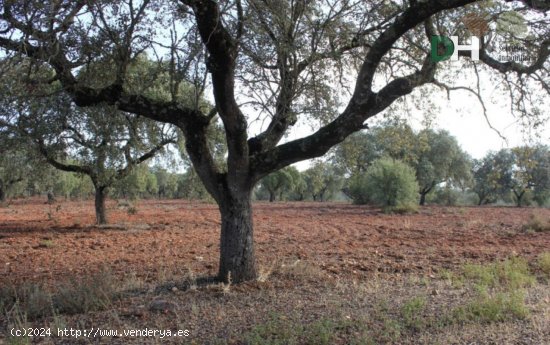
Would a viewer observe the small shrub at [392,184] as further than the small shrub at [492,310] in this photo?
Yes

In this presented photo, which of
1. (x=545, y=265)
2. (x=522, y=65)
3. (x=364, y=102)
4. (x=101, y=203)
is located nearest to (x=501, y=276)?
(x=545, y=265)

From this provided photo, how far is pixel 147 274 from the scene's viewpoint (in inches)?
311

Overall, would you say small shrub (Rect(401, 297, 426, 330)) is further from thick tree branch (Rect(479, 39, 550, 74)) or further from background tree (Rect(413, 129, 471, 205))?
background tree (Rect(413, 129, 471, 205))

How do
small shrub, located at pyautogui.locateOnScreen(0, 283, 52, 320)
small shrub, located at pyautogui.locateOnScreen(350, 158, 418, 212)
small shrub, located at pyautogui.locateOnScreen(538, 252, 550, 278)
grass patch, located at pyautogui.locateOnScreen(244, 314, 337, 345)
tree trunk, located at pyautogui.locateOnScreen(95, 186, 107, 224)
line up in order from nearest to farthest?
1. grass patch, located at pyautogui.locateOnScreen(244, 314, 337, 345)
2. small shrub, located at pyautogui.locateOnScreen(0, 283, 52, 320)
3. small shrub, located at pyautogui.locateOnScreen(538, 252, 550, 278)
4. tree trunk, located at pyautogui.locateOnScreen(95, 186, 107, 224)
5. small shrub, located at pyautogui.locateOnScreen(350, 158, 418, 212)

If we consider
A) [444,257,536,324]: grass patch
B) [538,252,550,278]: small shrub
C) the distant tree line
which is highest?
the distant tree line

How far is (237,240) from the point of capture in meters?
6.79

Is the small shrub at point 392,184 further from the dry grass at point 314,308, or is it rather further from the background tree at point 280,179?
the dry grass at point 314,308

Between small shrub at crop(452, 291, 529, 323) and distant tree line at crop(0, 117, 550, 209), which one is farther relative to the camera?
distant tree line at crop(0, 117, 550, 209)

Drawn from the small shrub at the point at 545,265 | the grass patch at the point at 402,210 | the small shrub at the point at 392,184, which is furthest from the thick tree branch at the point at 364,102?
the small shrub at the point at 392,184

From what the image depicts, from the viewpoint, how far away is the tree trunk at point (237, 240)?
22.3 feet

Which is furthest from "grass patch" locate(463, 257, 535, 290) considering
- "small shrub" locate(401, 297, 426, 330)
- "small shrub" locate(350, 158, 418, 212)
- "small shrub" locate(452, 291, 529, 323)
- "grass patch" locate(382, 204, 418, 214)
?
"small shrub" locate(350, 158, 418, 212)

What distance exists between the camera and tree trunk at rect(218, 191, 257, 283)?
22.3 ft

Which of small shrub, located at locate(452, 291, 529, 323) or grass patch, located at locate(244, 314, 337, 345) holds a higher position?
small shrub, located at locate(452, 291, 529, 323)

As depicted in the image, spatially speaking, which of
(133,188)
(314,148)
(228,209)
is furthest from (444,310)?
(133,188)
